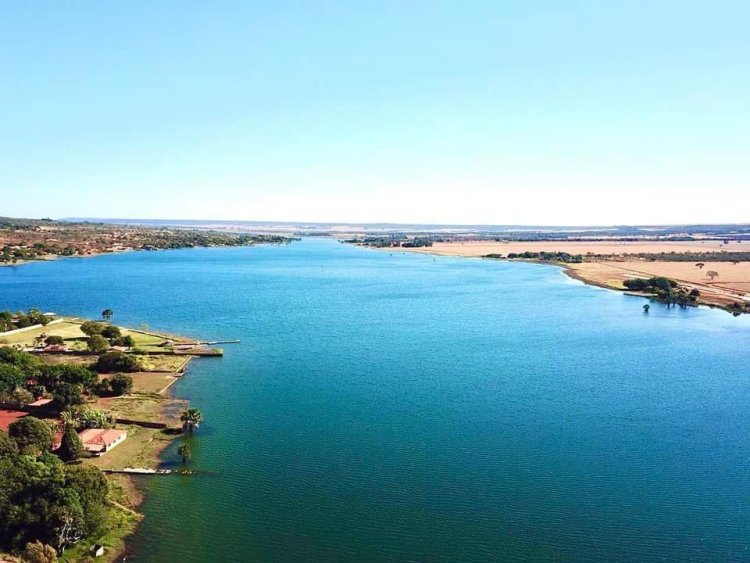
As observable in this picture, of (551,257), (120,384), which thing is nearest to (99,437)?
(120,384)

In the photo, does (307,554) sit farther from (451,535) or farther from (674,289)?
(674,289)

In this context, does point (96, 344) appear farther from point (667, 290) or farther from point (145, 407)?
point (667, 290)

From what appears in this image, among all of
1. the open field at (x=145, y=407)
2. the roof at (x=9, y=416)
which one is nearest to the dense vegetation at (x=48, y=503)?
the roof at (x=9, y=416)

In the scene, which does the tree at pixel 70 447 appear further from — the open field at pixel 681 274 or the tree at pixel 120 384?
the open field at pixel 681 274

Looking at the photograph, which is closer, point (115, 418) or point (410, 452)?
point (410, 452)

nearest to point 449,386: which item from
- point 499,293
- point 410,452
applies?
point 410,452

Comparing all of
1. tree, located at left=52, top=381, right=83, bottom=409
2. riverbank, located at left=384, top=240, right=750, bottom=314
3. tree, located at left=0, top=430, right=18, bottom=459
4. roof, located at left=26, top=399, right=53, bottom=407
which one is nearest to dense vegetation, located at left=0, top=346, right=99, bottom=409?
tree, located at left=52, top=381, right=83, bottom=409

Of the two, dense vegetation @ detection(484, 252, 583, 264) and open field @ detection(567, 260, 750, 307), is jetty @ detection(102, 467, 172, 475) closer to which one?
open field @ detection(567, 260, 750, 307)
